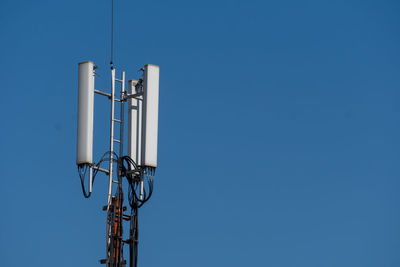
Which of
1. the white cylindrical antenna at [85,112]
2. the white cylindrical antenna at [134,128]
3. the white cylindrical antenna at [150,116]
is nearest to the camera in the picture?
the white cylindrical antenna at [150,116]

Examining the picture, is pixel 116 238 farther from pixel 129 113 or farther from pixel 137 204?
pixel 129 113

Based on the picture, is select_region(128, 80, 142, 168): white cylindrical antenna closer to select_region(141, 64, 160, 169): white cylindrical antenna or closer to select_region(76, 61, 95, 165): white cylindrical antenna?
select_region(141, 64, 160, 169): white cylindrical antenna

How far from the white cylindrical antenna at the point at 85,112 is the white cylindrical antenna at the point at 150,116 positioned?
177cm

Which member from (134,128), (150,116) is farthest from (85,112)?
(150,116)

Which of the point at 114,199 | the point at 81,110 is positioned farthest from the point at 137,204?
the point at 81,110

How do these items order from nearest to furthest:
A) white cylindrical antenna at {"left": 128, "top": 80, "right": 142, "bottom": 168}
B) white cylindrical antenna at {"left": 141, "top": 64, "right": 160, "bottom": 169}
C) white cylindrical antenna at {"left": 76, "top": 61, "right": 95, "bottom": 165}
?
white cylindrical antenna at {"left": 141, "top": 64, "right": 160, "bottom": 169}
white cylindrical antenna at {"left": 76, "top": 61, "right": 95, "bottom": 165}
white cylindrical antenna at {"left": 128, "top": 80, "right": 142, "bottom": 168}

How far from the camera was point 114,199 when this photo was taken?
43719mm

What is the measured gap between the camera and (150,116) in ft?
142

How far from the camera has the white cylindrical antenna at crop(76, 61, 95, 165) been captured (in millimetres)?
43219

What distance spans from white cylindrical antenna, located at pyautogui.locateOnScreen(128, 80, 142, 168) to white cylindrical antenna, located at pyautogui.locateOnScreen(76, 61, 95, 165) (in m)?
1.66

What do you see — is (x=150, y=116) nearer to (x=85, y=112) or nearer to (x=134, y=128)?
(x=134, y=128)

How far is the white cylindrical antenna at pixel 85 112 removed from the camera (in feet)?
142

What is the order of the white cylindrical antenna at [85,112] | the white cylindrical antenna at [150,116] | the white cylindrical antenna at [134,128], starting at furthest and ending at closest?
1. the white cylindrical antenna at [134,128]
2. the white cylindrical antenna at [85,112]
3. the white cylindrical antenna at [150,116]

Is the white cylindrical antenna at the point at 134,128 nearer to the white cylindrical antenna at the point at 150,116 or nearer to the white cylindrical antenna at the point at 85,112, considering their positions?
the white cylindrical antenna at the point at 150,116
